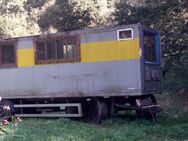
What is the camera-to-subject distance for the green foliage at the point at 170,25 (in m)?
16.3

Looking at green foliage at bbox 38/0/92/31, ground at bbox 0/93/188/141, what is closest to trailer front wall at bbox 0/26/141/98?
ground at bbox 0/93/188/141

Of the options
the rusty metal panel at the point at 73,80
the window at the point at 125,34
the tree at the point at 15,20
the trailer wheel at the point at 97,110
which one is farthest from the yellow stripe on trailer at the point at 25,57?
the tree at the point at 15,20

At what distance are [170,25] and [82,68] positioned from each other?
529 cm

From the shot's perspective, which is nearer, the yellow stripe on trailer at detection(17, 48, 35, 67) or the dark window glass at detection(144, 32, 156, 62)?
the dark window glass at detection(144, 32, 156, 62)

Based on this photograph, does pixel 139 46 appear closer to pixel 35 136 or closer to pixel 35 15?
pixel 35 136

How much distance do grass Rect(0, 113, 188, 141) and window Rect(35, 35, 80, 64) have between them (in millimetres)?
2235

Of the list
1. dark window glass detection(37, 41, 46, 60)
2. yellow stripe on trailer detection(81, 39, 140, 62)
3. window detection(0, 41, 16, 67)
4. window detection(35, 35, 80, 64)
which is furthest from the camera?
window detection(0, 41, 16, 67)

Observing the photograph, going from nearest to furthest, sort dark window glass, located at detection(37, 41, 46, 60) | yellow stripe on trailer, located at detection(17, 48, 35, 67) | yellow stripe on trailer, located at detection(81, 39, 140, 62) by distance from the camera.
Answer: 1. yellow stripe on trailer, located at detection(81, 39, 140, 62)
2. dark window glass, located at detection(37, 41, 46, 60)
3. yellow stripe on trailer, located at detection(17, 48, 35, 67)

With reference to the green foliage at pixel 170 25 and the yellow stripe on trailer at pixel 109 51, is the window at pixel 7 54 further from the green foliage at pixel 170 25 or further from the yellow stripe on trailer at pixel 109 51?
the green foliage at pixel 170 25

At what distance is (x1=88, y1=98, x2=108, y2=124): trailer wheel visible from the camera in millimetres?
13758

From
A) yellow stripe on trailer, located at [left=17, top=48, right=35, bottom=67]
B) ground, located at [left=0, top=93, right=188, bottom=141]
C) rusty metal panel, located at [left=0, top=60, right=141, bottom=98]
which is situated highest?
yellow stripe on trailer, located at [left=17, top=48, right=35, bottom=67]

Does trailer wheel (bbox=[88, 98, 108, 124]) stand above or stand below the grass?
above

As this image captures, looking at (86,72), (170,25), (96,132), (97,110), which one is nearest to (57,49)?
(86,72)

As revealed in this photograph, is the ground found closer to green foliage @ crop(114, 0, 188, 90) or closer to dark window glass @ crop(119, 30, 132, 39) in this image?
dark window glass @ crop(119, 30, 132, 39)
